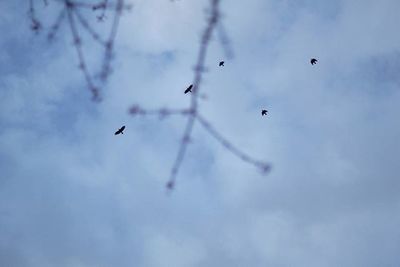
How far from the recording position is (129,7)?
371cm

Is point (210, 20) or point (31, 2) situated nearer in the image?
point (210, 20)

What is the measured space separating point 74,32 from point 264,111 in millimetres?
18838

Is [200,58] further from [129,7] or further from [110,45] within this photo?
[129,7]

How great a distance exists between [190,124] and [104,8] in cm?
193

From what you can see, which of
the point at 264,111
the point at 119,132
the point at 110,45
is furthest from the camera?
the point at 264,111

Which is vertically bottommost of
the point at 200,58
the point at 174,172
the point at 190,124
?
the point at 174,172

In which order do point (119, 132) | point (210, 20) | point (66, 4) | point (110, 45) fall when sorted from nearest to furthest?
point (210, 20) < point (110, 45) < point (66, 4) < point (119, 132)

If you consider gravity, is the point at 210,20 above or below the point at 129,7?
below

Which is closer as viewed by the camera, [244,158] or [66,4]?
[244,158]

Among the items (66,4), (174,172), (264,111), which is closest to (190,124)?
(174,172)

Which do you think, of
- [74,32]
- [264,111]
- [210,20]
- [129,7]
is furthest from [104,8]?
[264,111]

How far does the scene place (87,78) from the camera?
3.41 metres

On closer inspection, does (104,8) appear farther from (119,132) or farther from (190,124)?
(119,132)

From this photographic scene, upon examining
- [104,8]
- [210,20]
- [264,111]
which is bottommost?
[210,20]
